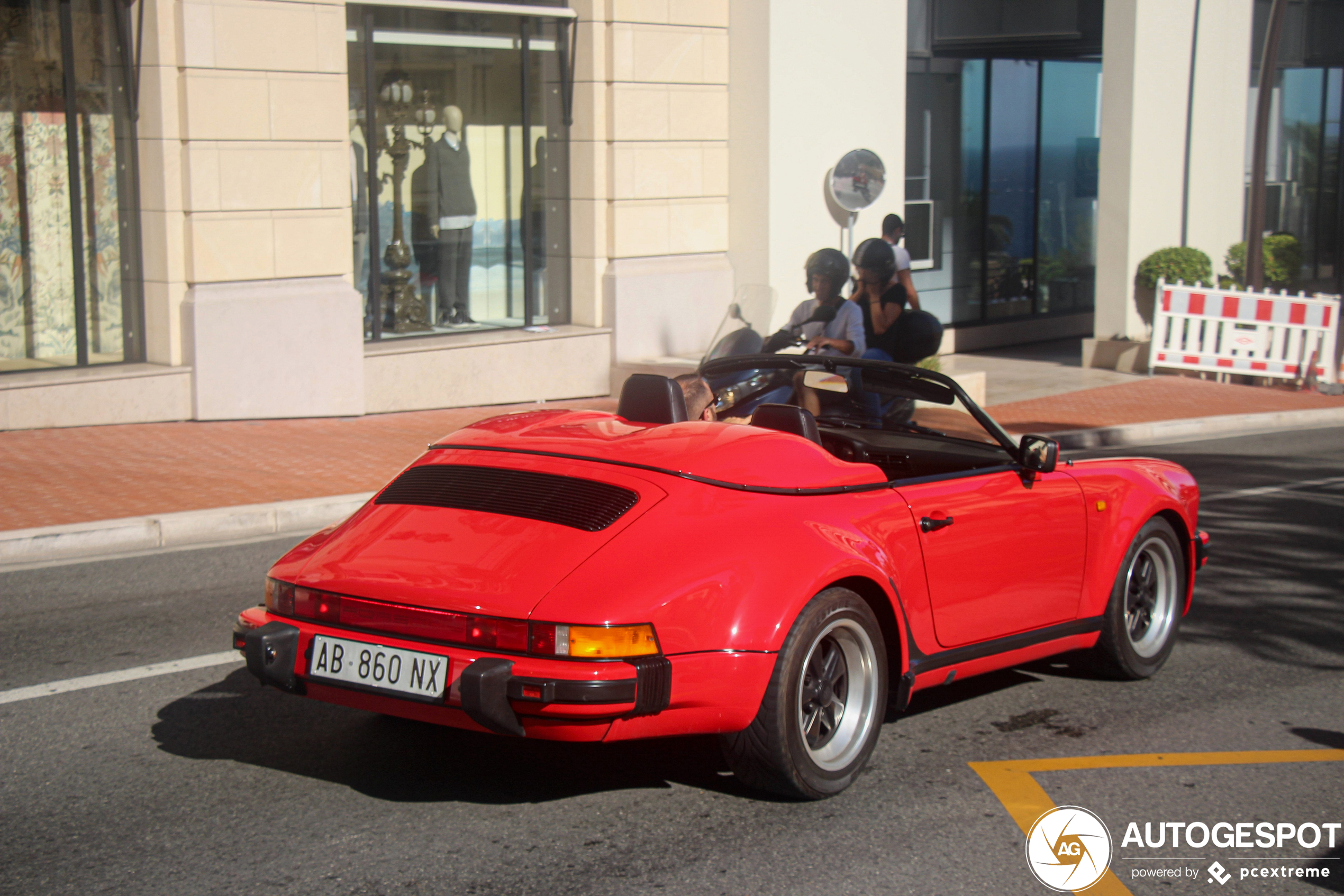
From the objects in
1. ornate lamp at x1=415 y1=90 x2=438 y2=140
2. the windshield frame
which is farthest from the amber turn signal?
ornate lamp at x1=415 y1=90 x2=438 y2=140

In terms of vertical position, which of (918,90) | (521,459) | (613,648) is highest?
(918,90)

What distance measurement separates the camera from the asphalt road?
13.1ft

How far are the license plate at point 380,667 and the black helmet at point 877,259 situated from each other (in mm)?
5881

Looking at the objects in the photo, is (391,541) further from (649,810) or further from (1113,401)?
(1113,401)

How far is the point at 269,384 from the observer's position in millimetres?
13422

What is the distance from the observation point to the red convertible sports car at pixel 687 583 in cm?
409

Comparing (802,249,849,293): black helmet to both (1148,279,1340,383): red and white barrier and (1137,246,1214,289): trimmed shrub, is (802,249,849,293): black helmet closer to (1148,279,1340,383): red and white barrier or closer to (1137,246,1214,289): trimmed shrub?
(1148,279,1340,383): red and white barrier

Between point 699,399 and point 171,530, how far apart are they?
14.6 ft

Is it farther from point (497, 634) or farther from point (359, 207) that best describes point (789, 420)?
point (359, 207)

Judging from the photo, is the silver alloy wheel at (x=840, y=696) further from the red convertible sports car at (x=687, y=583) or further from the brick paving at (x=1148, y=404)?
the brick paving at (x=1148, y=404)

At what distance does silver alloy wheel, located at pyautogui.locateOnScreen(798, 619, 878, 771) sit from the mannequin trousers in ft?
38.4

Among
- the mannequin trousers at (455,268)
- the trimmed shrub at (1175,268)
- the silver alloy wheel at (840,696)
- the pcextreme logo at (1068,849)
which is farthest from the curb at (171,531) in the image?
the trimmed shrub at (1175,268)

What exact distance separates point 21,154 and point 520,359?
522cm

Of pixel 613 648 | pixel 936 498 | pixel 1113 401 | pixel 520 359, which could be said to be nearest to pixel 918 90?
pixel 1113 401
